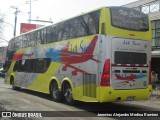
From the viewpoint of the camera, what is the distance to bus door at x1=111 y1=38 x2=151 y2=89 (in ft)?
42.8

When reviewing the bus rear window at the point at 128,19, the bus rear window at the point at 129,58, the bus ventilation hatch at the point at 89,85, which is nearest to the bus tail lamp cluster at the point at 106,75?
the bus rear window at the point at 129,58

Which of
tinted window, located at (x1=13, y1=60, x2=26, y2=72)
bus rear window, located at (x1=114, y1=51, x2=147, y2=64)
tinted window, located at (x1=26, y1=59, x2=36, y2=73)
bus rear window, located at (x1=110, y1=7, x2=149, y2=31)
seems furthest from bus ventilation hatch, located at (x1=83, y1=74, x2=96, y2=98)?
tinted window, located at (x1=13, y1=60, x2=26, y2=72)

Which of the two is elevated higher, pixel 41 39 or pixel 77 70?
pixel 41 39

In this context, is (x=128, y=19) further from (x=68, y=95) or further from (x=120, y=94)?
(x=68, y=95)

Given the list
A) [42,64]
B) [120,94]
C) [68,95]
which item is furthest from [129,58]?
[42,64]

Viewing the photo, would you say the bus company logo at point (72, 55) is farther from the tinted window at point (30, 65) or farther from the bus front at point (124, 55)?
the tinted window at point (30, 65)

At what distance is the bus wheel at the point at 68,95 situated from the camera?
15.4 metres

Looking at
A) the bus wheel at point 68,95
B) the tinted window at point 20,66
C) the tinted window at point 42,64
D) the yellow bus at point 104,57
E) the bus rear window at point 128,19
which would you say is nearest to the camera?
the yellow bus at point 104,57

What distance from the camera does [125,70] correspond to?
13312mm

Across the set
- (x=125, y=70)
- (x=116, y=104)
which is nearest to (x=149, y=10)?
(x=116, y=104)

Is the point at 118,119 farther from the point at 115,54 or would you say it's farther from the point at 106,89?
the point at 115,54

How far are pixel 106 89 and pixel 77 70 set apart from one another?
236cm

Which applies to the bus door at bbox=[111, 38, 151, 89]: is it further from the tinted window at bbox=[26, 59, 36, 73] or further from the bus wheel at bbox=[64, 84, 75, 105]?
the tinted window at bbox=[26, 59, 36, 73]

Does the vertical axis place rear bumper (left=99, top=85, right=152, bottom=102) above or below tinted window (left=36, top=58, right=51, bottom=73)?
below
